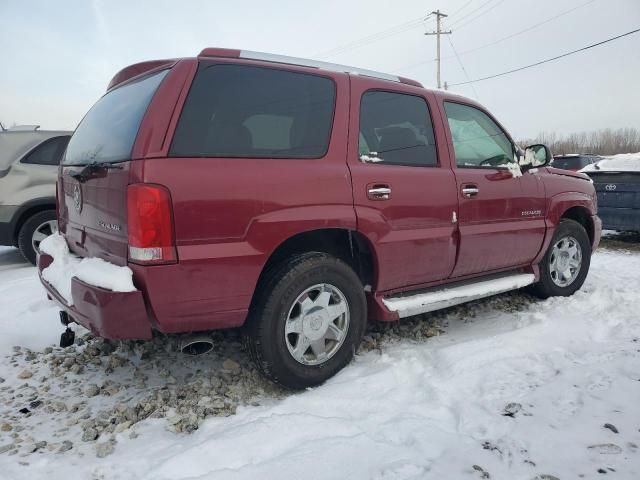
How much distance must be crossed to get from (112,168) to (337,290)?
1.41 metres

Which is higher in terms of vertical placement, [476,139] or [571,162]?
[476,139]

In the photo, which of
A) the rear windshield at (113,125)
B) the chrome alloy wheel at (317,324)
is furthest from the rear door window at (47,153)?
the chrome alloy wheel at (317,324)

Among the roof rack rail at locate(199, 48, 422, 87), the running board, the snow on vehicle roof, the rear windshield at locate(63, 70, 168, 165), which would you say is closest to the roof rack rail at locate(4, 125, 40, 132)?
the rear windshield at locate(63, 70, 168, 165)

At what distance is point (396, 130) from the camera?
3.21 meters

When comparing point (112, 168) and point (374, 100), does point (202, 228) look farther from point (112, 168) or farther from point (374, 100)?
point (374, 100)

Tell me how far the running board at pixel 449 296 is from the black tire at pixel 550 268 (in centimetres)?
42

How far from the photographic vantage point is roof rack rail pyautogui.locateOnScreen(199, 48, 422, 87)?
257 cm

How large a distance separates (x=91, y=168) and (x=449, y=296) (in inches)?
96.1

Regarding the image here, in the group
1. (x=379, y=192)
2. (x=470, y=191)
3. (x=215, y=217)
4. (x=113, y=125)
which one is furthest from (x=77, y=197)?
(x=470, y=191)

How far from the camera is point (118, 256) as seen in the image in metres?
2.40

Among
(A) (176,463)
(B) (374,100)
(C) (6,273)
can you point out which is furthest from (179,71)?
(C) (6,273)

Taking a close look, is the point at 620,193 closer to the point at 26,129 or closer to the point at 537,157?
the point at 537,157

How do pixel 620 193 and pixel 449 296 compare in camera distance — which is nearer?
pixel 449 296

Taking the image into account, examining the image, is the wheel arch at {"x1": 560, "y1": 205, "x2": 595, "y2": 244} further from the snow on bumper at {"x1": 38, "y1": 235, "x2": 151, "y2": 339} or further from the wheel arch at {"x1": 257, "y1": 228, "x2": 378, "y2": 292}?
the snow on bumper at {"x1": 38, "y1": 235, "x2": 151, "y2": 339}
